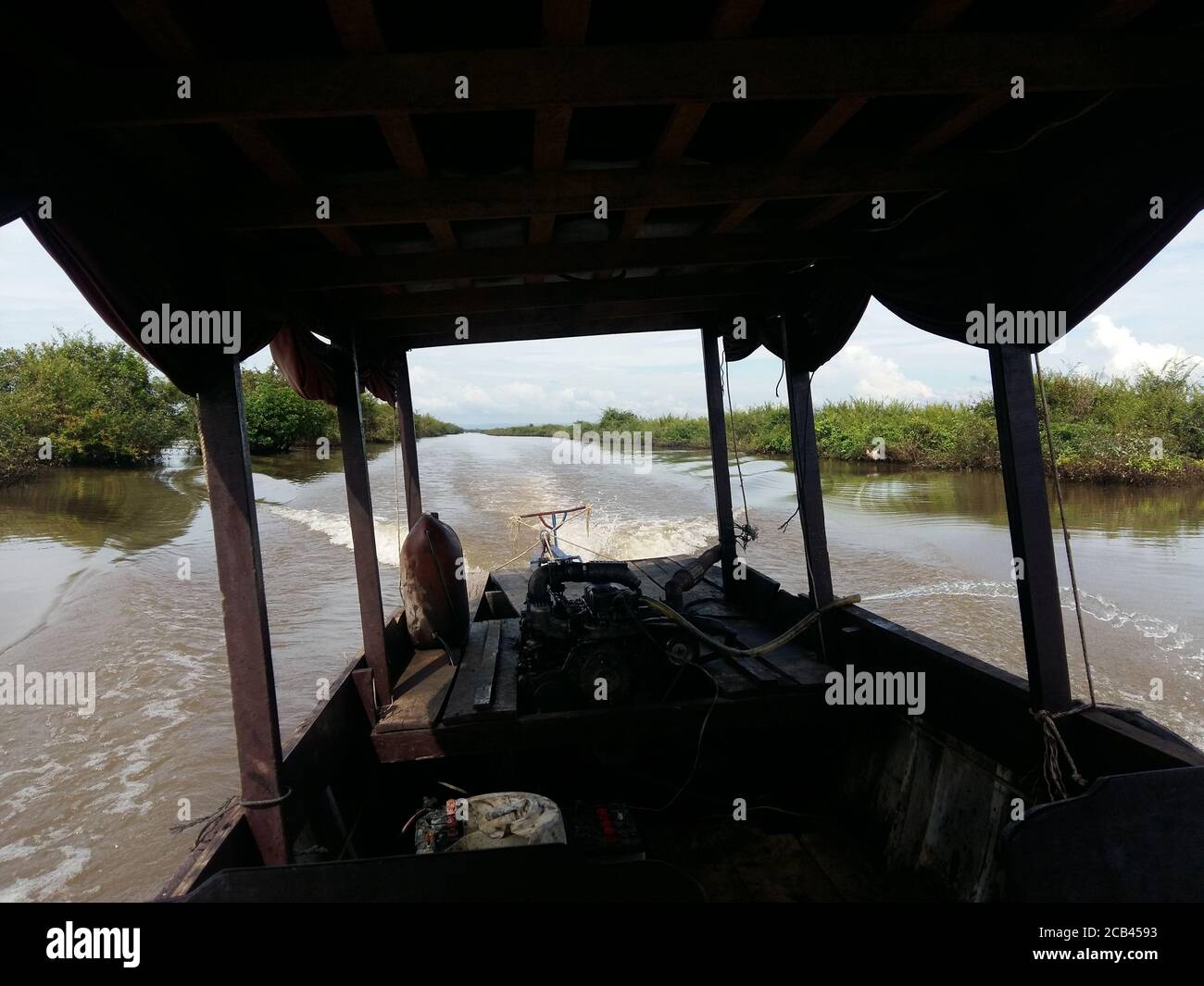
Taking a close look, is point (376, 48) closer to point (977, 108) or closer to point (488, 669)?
point (977, 108)

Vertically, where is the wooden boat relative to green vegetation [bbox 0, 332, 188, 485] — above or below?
below

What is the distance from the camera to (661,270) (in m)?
4.03

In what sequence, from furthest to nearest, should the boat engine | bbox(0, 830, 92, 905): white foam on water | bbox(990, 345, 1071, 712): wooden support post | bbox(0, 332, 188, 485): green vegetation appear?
bbox(0, 332, 188, 485): green vegetation, bbox(0, 830, 92, 905): white foam on water, the boat engine, bbox(990, 345, 1071, 712): wooden support post

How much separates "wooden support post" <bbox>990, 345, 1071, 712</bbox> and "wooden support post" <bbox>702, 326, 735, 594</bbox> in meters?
2.83

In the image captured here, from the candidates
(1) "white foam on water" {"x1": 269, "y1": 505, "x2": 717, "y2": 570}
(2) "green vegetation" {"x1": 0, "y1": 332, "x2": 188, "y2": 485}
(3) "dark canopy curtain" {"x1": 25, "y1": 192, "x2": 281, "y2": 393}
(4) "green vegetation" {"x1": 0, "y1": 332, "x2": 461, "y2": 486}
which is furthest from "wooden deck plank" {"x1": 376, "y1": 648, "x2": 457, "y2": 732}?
(2) "green vegetation" {"x1": 0, "y1": 332, "x2": 188, "y2": 485}

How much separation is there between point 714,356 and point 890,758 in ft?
→ 10.5

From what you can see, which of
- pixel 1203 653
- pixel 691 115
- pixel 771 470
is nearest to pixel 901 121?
pixel 691 115

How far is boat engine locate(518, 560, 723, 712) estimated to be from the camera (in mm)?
3391

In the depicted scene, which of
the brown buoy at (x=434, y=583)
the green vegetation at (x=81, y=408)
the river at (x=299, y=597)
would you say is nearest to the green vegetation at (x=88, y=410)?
the green vegetation at (x=81, y=408)


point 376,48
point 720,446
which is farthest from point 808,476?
point 376,48

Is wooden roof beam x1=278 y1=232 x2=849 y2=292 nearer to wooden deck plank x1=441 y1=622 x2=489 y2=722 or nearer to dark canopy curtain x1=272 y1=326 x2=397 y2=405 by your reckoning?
dark canopy curtain x1=272 y1=326 x2=397 y2=405

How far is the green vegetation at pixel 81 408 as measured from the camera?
869 inches

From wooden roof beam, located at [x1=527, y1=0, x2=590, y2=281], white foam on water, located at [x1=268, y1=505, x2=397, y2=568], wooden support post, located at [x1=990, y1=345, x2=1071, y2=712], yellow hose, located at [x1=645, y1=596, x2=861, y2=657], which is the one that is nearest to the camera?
wooden roof beam, located at [x1=527, y1=0, x2=590, y2=281]

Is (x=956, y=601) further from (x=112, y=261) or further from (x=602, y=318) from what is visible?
(x=112, y=261)
